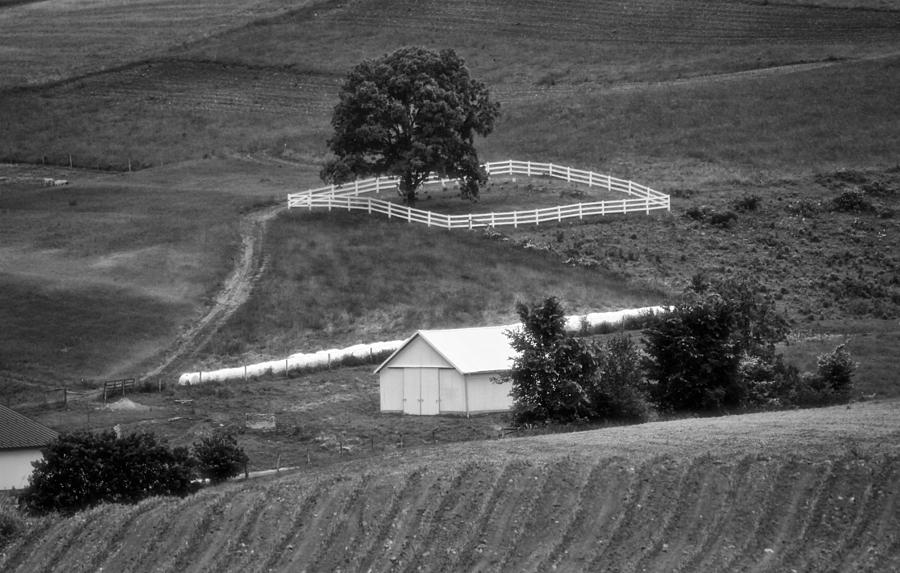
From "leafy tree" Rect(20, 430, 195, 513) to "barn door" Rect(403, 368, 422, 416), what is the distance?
1341 centimetres

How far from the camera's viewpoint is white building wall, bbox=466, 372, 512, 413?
51.9 metres

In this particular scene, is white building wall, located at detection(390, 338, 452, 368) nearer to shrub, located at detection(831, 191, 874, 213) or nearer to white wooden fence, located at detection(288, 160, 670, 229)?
white wooden fence, located at detection(288, 160, 670, 229)

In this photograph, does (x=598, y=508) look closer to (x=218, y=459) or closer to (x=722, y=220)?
(x=218, y=459)

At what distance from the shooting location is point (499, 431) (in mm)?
46938

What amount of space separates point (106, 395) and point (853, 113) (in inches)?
2150

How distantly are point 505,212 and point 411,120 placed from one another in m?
6.72

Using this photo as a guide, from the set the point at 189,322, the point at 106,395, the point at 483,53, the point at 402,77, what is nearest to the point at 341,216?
the point at 402,77

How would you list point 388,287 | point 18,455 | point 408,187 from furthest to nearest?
point 408,187
point 388,287
point 18,455

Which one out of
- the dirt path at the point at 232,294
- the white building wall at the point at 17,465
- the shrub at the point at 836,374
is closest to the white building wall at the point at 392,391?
the dirt path at the point at 232,294

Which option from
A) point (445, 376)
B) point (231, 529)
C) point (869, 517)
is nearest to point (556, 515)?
point (869, 517)

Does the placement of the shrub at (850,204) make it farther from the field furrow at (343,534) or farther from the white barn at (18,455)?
the field furrow at (343,534)

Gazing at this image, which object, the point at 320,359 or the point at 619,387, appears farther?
the point at 320,359

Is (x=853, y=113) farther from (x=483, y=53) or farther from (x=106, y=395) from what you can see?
(x=106, y=395)

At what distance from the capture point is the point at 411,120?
7544cm
